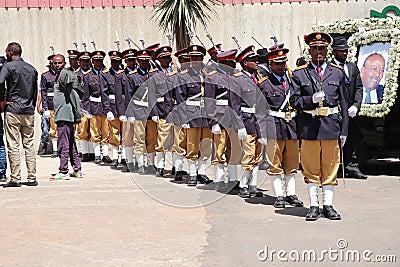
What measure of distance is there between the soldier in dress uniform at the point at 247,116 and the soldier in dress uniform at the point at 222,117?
24cm

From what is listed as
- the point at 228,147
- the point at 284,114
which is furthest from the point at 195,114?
the point at 284,114

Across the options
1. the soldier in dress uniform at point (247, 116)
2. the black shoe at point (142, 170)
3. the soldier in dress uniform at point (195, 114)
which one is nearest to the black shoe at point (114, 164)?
the black shoe at point (142, 170)

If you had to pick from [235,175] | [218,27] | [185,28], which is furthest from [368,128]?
[218,27]

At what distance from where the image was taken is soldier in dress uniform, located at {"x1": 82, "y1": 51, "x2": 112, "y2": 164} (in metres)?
13.8

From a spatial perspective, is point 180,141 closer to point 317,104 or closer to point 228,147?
point 228,147

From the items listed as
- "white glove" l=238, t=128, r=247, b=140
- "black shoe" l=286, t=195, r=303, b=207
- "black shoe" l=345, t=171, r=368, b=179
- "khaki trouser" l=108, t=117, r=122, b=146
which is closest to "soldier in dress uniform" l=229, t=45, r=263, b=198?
"white glove" l=238, t=128, r=247, b=140

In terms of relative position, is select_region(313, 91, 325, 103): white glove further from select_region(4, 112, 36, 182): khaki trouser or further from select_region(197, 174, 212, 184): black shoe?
select_region(4, 112, 36, 182): khaki trouser

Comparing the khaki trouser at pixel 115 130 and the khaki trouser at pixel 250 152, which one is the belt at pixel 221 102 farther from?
the khaki trouser at pixel 115 130

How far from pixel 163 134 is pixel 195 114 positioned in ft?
3.94

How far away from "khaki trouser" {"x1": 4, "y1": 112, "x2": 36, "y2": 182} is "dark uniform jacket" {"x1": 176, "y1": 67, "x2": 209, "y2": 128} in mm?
2258

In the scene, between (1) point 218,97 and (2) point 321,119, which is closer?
(2) point 321,119

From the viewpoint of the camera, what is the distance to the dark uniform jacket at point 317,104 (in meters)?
8.12

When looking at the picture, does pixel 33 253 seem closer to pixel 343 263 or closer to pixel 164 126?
pixel 343 263

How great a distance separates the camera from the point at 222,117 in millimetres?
10094
